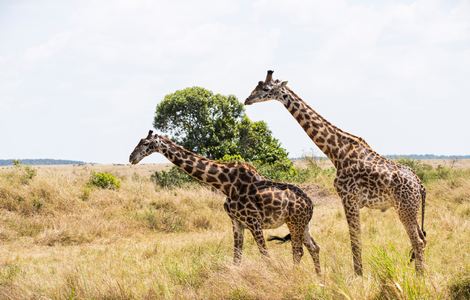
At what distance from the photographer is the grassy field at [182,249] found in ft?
24.1

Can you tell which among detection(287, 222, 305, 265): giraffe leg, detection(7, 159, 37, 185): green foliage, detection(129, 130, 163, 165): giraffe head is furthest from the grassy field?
detection(129, 130, 163, 165): giraffe head

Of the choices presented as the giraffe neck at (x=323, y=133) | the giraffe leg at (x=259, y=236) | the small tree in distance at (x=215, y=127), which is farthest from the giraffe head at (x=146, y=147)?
the small tree in distance at (x=215, y=127)

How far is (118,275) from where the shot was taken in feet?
31.8

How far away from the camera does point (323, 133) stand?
8914 mm

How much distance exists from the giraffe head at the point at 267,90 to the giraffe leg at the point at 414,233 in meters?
2.57

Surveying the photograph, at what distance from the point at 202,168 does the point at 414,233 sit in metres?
3.38

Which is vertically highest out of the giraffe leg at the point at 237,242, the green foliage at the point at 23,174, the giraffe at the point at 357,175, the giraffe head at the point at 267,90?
the giraffe head at the point at 267,90

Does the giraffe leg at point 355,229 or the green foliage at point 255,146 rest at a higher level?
the green foliage at point 255,146

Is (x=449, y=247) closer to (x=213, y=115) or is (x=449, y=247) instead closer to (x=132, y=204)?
(x=132, y=204)

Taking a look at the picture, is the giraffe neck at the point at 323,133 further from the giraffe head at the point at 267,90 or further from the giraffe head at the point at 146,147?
the giraffe head at the point at 146,147

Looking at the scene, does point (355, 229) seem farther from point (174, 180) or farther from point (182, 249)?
point (174, 180)

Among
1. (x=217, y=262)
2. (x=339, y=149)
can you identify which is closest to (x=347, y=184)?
(x=339, y=149)

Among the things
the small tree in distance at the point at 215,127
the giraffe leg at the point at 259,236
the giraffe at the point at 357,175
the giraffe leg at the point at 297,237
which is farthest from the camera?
the small tree in distance at the point at 215,127

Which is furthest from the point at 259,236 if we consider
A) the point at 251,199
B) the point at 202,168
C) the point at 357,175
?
the point at 357,175
